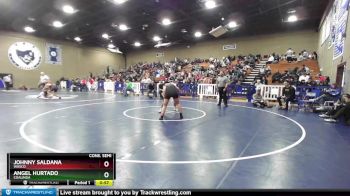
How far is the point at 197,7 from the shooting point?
15391mm

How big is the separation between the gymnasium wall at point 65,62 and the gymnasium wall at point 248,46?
20.8 feet

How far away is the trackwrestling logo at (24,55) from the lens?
78.8 feet

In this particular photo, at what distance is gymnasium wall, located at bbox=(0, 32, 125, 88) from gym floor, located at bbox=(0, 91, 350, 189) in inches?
814

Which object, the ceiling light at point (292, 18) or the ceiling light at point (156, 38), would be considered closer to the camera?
the ceiling light at point (292, 18)

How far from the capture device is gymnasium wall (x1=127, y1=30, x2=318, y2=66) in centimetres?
2227

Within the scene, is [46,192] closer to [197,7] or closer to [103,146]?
[103,146]

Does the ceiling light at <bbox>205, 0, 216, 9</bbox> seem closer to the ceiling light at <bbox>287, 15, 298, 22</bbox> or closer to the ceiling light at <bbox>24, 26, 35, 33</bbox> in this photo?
the ceiling light at <bbox>287, 15, 298, 22</bbox>

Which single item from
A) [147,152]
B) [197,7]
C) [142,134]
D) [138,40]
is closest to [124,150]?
[147,152]

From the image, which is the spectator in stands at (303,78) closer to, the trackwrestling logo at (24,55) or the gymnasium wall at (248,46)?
the gymnasium wall at (248,46)

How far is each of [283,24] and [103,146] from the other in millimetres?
20853

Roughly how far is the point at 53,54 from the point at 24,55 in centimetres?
316

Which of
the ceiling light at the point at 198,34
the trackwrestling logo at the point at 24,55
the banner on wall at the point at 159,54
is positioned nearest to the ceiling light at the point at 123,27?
the ceiling light at the point at 198,34

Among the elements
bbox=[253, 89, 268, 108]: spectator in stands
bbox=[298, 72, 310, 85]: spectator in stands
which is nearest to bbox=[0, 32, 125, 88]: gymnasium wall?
bbox=[253, 89, 268, 108]: spectator in stands

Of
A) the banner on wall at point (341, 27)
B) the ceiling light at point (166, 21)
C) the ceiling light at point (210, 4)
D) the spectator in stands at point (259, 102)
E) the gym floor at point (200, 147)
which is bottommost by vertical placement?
the gym floor at point (200, 147)
